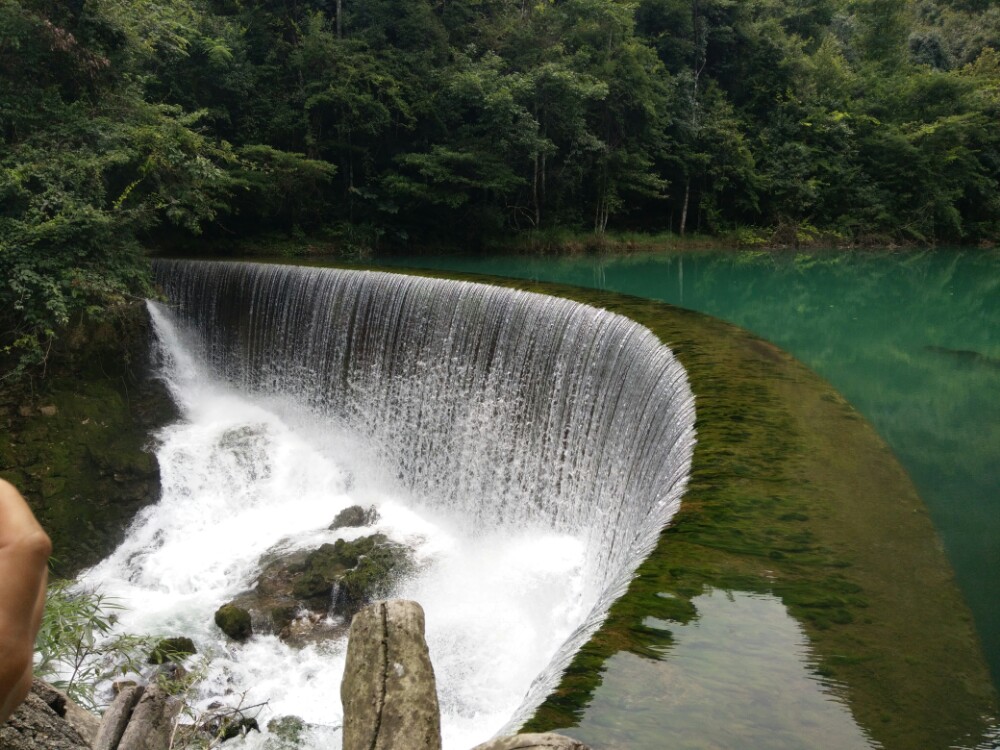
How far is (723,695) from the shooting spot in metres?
2.11

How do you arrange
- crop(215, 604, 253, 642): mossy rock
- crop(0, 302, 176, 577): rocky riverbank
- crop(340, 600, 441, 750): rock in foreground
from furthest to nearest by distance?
1. crop(0, 302, 176, 577): rocky riverbank
2. crop(215, 604, 253, 642): mossy rock
3. crop(340, 600, 441, 750): rock in foreground

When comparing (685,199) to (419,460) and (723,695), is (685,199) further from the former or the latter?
(723,695)

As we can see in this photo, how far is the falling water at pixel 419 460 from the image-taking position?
211 inches

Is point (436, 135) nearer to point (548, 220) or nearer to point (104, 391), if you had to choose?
point (548, 220)

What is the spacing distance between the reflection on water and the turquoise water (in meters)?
1.28

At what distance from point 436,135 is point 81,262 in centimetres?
997

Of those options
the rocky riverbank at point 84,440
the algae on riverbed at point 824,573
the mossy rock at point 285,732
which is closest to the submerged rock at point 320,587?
the mossy rock at point 285,732

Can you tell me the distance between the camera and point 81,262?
810 cm

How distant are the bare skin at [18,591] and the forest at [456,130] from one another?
785 cm

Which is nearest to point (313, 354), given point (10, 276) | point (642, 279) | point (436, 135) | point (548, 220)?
point (10, 276)

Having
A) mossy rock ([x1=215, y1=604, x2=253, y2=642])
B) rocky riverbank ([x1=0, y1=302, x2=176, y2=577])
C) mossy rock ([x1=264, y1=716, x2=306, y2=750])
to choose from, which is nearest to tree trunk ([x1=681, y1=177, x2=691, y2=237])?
rocky riverbank ([x1=0, y1=302, x2=176, y2=577])

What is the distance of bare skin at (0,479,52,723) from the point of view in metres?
0.73

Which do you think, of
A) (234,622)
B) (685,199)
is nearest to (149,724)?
(234,622)

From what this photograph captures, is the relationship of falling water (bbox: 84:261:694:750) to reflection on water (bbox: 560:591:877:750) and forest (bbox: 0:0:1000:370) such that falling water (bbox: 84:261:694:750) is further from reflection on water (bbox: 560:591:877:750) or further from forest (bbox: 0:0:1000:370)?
forest (bbox: 0:0:1000:370)
